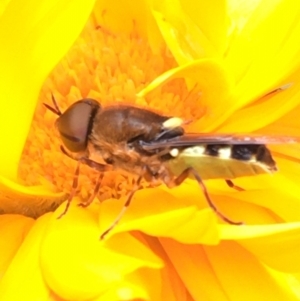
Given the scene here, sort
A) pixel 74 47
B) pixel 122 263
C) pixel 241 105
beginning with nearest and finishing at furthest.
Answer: pixel 122 263 < pixel 241 105 < pixel 74 47

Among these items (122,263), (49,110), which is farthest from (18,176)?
(122,263)

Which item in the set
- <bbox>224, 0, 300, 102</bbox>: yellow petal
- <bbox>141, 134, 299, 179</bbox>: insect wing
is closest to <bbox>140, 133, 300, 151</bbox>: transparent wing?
<bbox>141, 134, 299, 179</bbox>: insect wing

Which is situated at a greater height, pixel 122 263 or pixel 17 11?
pixel 17 11

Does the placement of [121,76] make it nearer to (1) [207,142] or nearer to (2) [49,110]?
(2) [49,110]

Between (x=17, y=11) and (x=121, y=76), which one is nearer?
(x=17, y=11)

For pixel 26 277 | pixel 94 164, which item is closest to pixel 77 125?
pixel 94 164

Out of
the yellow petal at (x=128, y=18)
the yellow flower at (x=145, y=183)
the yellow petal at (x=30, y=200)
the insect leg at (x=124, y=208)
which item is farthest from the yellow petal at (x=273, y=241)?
the yellow petal at (x=128, y=18)

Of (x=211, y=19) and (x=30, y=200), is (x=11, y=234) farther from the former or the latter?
(x=211, y=19)
